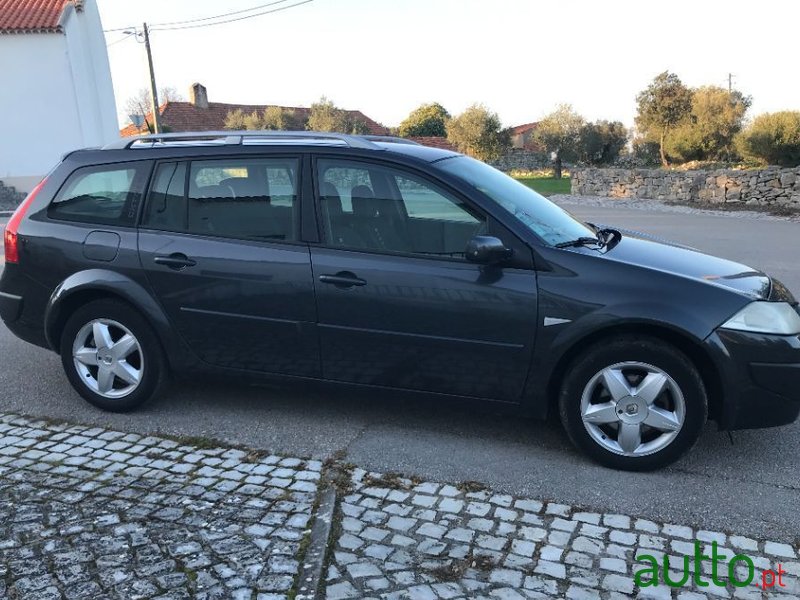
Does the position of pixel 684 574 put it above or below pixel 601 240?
below

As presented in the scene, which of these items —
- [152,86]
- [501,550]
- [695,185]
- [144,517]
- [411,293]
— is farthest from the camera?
[152,86]

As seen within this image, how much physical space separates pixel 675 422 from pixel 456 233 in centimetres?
147

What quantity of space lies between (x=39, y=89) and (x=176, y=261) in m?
28.5

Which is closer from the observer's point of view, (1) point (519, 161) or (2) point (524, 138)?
(1) point (519, 161)

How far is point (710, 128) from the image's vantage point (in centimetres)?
2902

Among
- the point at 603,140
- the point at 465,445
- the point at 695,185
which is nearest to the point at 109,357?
the point at 465,445

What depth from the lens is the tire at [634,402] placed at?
329 cm

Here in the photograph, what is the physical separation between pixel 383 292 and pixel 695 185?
1994cm

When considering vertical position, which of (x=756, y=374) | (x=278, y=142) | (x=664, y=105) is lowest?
(x=756, y=374)

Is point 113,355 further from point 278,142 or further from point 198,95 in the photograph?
point 198,95

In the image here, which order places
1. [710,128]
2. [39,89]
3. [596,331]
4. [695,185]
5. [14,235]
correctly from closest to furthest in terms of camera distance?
[596,331], [14,235], [695,185], [39,89], [710,128]

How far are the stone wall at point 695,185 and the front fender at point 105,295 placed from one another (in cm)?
1801

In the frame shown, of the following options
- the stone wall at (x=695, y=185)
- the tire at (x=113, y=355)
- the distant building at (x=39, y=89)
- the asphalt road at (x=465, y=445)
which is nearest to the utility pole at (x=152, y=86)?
the distant building at (x=39, y=89)

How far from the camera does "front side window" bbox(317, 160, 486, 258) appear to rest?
11.7 feet
